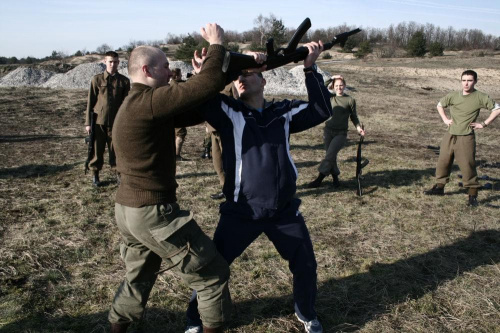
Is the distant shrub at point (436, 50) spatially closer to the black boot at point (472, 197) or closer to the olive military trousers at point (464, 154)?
the olive military trousers at point (464, 154)

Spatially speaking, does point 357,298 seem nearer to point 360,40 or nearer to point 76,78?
point 76,78

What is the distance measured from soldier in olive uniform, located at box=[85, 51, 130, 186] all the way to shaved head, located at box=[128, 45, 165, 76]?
173 inches

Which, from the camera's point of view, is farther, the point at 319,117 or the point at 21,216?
the point at 21,216

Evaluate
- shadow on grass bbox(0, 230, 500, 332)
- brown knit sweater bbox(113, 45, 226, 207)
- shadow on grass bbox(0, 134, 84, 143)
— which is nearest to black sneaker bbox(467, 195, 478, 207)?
shadow on grass bbox(0, 230, 500, 332)

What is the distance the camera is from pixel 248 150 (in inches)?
111

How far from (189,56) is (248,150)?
23.3 metres

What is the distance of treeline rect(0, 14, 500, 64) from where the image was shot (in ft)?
88.9

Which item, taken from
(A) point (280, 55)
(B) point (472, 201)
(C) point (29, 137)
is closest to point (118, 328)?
(A) point (280, 55)

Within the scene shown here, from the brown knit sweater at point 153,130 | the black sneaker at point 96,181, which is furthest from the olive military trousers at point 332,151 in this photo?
the brown knit sweater at point 153,130

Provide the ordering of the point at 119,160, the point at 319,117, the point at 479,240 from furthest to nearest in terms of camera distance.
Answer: the point at 479,240 < the point at 319,117 < the point at 119,160

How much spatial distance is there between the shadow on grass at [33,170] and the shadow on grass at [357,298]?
4738mm

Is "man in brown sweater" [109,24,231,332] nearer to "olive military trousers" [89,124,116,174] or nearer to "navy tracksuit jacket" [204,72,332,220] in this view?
"navy tracksuit jacket" [204,72,332,220]

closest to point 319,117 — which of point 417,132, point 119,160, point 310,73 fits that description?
point 310,73

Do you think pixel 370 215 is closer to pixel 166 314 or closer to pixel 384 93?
pixel 166 314
